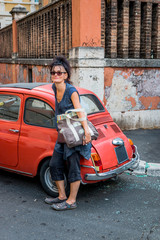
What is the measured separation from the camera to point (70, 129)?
13.0 feet

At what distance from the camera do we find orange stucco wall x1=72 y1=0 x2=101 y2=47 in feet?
25.2

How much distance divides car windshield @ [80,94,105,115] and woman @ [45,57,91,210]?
2.41 feet

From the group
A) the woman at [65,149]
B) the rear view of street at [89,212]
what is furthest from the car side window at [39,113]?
the rear view of street at [89,212]

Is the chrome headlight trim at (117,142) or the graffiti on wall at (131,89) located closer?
the chrome headlight trim at (117,142)

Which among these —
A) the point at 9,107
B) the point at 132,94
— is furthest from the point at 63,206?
the point at 132,94

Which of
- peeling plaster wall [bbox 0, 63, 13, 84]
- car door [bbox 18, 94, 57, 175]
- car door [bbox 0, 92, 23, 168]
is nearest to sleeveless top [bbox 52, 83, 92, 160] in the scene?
car door [bbox 18, 94, 57, 175]

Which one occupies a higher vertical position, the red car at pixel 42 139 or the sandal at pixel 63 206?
the red car at pixel 42 139

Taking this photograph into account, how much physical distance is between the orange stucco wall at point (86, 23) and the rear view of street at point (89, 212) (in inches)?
152

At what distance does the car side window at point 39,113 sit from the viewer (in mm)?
4543

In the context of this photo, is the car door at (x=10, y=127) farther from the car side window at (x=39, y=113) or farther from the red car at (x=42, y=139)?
the car side window at (x=39, y=113)

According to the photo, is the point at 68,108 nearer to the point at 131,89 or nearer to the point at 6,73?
the point at 131,89

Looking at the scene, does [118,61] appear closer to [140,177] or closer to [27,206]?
[140,177]

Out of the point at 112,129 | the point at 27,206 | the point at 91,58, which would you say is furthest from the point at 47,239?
the point at 91,58

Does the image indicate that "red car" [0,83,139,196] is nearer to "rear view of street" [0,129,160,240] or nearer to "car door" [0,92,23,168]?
"car door" [0,92,23,168]
